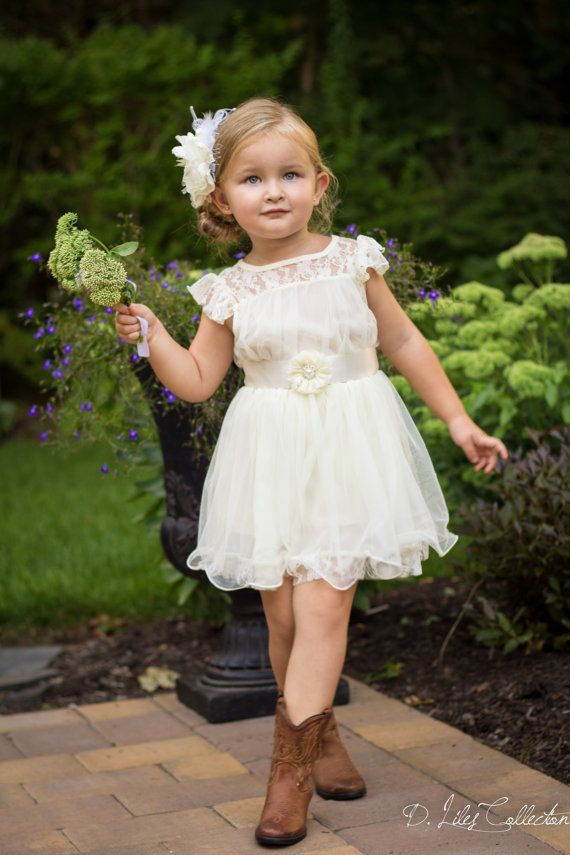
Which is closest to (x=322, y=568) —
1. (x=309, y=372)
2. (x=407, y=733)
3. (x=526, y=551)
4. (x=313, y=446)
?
(x=313, y=446)

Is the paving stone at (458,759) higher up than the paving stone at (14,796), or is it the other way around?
the paving stone at (458,759)

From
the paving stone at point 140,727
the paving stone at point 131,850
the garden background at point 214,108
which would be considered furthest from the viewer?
the garden background at point 214,108

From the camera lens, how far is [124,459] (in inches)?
145

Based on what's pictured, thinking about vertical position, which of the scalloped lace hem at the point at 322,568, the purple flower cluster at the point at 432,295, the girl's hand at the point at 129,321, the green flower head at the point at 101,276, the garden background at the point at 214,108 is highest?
the garden background at the point at 214,108

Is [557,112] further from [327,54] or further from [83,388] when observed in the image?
[83,388]

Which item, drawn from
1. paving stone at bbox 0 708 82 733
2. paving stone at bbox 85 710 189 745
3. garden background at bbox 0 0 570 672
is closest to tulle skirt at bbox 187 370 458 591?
paving stone at bbox 85 710 189 745

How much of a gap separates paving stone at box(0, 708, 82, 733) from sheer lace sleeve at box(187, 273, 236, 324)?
1414mm

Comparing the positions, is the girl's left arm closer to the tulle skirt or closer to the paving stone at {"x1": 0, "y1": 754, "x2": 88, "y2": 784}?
the tulle skirt

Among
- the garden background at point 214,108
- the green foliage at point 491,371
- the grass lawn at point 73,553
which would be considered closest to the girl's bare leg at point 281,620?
the green foliage at point 491,371

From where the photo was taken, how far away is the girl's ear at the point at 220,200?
105 inches

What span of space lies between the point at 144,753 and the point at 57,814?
1.42 feet

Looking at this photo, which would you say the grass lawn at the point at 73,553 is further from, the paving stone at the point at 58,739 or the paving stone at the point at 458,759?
the paving stone at the point at 458,759

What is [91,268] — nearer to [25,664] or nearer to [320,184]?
[320,184]

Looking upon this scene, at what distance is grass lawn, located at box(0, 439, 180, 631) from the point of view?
4.48 meters
